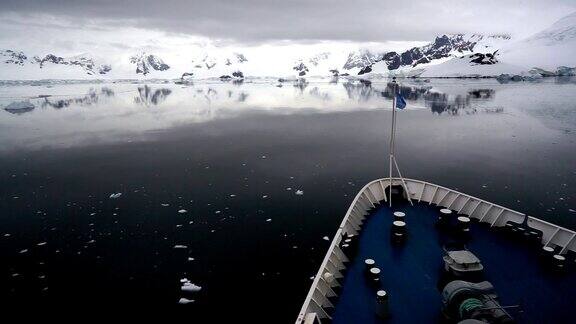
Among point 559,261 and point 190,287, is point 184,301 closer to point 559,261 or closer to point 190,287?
point 190,287

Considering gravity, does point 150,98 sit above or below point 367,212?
above

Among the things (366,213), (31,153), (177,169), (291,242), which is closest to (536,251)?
(366,213)

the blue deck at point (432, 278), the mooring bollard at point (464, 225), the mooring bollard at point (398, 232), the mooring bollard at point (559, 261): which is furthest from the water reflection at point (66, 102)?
the mooring bollard at point (559, 261)

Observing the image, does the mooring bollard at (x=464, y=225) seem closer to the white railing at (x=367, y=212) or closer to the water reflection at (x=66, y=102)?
the white railing at (x=367, y=212)

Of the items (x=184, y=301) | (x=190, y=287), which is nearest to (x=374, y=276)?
(x=184, y=301)

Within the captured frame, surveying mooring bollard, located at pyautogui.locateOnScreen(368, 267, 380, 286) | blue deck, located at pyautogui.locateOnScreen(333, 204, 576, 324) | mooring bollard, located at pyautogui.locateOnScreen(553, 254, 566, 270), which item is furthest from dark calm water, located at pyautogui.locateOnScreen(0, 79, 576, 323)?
mooring bollard, located at pyautogui.locateOnScreen(553, 254, 566, 270)

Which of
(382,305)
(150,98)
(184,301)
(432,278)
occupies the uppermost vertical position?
(150,98)

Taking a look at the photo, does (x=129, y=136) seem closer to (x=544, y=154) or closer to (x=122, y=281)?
(x=122, y=281)
